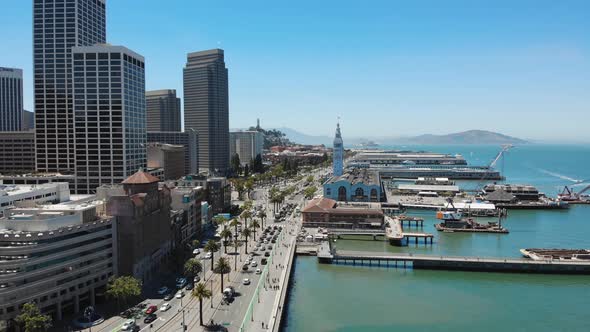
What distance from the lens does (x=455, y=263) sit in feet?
184

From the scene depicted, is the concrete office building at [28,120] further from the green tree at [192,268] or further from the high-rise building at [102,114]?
the green tree at [192,268]

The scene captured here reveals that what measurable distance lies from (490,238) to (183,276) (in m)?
47.6

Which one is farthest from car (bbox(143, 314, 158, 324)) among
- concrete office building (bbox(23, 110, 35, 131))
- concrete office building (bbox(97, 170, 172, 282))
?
concrete office building (bbox(23, 110, 35, 131))

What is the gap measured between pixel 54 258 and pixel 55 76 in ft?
191

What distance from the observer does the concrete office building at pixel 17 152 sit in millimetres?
90500

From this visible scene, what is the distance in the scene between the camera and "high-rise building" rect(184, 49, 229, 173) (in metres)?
154

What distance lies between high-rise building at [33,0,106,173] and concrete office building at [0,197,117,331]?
43297 mm

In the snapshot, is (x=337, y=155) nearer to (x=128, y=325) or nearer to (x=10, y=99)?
(x=128, y=325)

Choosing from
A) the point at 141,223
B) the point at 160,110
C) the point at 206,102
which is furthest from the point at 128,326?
the point at 160,110

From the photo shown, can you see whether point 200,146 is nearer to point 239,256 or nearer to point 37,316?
point 239,256

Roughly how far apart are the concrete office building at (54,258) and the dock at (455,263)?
1032 inches

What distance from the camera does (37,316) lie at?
31.7 m

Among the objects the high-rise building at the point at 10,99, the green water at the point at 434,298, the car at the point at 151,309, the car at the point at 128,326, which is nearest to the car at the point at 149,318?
the car at the point at 151,309

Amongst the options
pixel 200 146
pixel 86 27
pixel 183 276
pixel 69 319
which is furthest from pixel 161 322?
pixel 200 146
